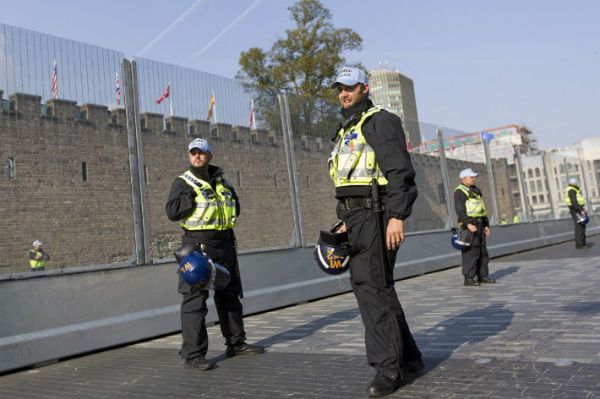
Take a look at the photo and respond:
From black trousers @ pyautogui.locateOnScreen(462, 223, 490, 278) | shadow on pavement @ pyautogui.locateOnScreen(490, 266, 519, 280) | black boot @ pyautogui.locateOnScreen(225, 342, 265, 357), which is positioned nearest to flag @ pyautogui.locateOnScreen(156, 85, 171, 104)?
black boot @ pyautogui.locateOnScreen(225, 342, 265, 357)

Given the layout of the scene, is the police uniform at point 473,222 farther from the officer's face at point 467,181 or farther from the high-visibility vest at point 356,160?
the high-visibility vest at point 356,160

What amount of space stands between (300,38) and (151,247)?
3777 centimetres

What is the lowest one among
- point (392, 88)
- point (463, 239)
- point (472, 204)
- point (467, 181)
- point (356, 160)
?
point (463, 239)

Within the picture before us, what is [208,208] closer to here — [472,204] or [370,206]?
[370,206]

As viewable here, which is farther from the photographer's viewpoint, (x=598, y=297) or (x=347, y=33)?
(x=347, y=33)

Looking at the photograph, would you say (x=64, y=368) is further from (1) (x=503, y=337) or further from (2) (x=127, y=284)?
(1) (x=503, y=337)

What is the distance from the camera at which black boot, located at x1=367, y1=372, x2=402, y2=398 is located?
3.32 metres

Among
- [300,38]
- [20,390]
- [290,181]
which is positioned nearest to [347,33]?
[300,38]

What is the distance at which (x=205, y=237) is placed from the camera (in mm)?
4898

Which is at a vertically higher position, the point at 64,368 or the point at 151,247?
the point at 151,247

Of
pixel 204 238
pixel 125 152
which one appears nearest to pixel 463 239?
pixel 125 152

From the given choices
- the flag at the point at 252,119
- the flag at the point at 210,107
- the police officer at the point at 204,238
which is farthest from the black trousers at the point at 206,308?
the flag at the point at 252,119

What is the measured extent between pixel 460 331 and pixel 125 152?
4.33 metres

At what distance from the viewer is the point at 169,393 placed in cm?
389
